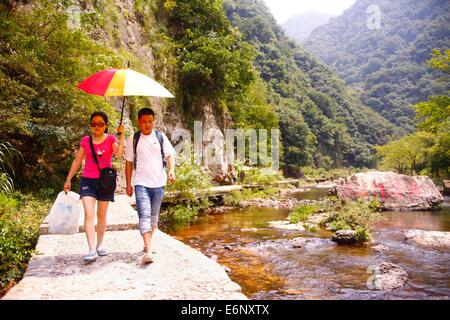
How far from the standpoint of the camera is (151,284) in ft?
12.8

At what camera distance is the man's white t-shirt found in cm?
478

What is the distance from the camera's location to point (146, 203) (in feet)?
15.5

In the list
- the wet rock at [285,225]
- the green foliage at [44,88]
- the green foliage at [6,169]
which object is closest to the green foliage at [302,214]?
the wet rock at [285,225]

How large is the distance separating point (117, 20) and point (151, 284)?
1550 cm

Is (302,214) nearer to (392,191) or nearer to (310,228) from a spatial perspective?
(310,228)

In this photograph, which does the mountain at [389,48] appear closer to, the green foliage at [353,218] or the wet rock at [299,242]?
the green foliage at [353,218]

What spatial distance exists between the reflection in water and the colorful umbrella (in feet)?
11.8

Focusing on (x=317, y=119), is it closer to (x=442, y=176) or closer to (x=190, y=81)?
(x=442, y=176)

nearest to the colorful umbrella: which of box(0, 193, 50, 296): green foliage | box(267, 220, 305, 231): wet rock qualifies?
box(0, 193, 50, 296): green foliage

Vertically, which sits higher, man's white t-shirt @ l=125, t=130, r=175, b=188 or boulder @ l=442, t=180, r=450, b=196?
man's white t-shirt @ l=125, t=130, r=175, b=188

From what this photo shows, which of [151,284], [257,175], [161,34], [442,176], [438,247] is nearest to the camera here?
[151,284]

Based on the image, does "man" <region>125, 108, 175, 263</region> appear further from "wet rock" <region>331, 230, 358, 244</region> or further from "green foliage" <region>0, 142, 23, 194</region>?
"wet rock" <region>331, 230, 358, 244</region>

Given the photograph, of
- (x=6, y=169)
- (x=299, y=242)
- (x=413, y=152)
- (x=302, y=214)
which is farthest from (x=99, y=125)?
(x=413, y=152)
